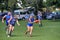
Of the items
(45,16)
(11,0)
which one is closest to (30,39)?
(11,0)

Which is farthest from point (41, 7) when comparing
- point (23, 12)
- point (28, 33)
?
point (28, 33)

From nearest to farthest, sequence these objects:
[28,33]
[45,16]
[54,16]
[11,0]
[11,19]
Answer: [11,19], [28,33], [11,0], [54,16], [45,16]

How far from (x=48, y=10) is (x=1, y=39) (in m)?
56.3

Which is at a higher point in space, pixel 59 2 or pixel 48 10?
pixel 59 2

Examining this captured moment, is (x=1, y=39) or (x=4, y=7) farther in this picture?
(x=4, y=7)

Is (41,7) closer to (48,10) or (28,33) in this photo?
(48,10)

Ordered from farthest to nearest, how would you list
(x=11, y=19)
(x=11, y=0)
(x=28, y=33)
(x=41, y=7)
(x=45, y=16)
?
(x=41, y=7), (x=45, y=16), (x=11, y=0), (x=28, y=33), (x=11, y=19)

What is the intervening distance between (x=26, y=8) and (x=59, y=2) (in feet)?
53.0

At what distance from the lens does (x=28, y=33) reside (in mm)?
22234

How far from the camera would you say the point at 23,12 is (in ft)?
200

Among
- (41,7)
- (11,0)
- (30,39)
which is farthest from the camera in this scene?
(41,7)

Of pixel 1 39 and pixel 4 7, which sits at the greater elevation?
pixel 1 39

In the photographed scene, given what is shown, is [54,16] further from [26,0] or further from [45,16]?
[26,0]

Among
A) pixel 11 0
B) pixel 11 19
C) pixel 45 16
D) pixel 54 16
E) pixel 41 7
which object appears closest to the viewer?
pixel 11 19
